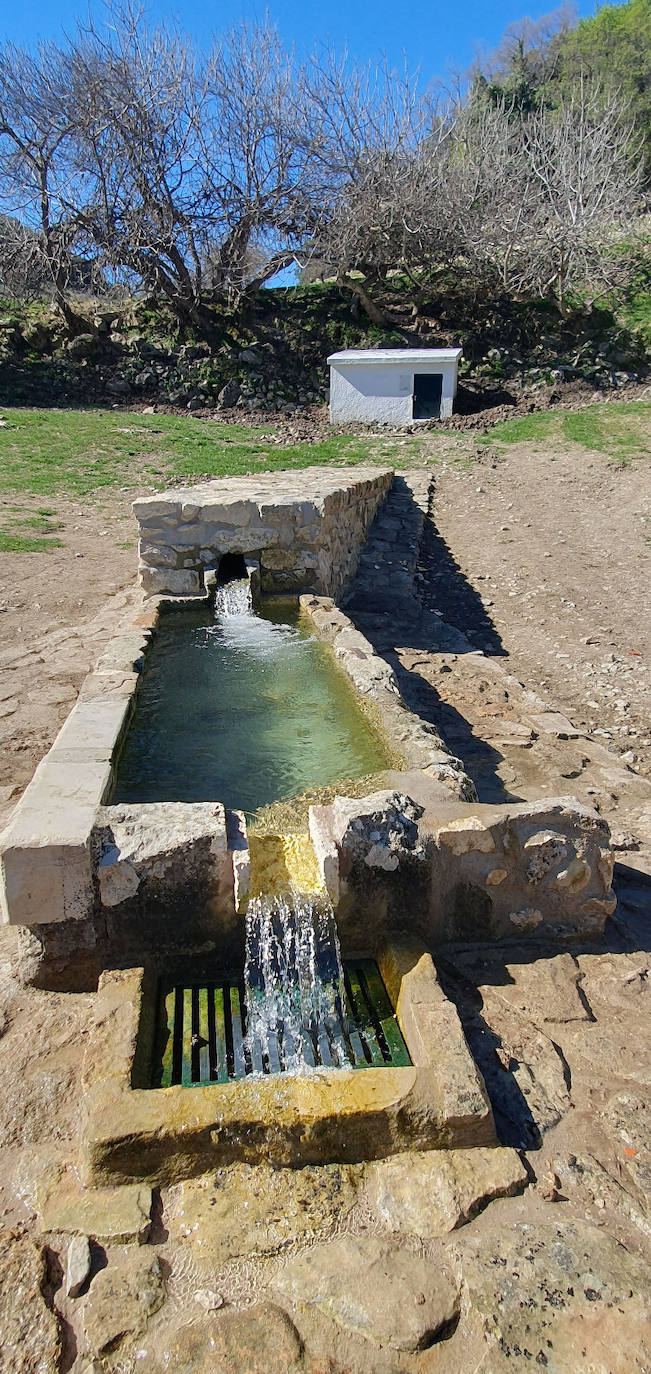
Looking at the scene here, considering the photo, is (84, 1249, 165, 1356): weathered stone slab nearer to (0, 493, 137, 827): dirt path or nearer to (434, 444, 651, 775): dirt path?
(0, 493, 137, 827): dirt path

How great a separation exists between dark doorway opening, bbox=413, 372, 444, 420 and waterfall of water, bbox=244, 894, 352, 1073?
15.5m

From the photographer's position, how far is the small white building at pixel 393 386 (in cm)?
1695

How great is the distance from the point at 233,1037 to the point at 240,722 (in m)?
2.06

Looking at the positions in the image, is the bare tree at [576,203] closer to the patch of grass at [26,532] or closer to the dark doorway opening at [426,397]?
the dark doorway opening at [426,397]

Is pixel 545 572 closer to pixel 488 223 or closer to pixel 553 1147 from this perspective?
pixel 553 1147

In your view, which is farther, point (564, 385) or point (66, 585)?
point (564, 385)

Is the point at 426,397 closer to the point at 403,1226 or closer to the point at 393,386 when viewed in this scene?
the point at 393,386

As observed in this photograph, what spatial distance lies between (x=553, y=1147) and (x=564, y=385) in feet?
57.5

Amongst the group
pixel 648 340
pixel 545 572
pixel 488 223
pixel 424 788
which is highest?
pixel 488 223

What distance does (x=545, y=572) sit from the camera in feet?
30.6

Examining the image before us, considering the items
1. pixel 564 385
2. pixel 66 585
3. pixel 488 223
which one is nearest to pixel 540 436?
pixel 564 385

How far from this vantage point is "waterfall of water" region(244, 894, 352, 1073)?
2.83 meters

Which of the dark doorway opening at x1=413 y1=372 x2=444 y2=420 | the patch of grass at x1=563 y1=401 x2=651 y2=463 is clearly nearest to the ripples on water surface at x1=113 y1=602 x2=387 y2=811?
the patch of grass at x1=563 y1=401 x2=651 y2=463

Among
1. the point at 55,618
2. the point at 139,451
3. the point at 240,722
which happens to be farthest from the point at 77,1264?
the point at 139,451
